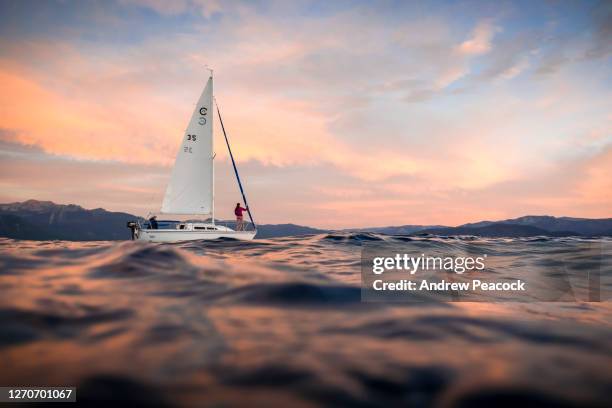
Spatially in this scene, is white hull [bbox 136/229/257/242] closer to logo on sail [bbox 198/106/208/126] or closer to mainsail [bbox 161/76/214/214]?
mainsail [bbox 161/76/214/214]

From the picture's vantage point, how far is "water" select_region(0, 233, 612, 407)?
1.93m

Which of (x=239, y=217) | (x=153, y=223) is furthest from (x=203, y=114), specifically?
(x=153, y=223)

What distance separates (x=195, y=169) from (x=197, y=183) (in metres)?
1.33

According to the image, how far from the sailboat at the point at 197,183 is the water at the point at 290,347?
2496 centimetres

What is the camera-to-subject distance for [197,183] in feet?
104

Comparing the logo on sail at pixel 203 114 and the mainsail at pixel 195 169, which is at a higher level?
the logo on sail at pixel 203 114

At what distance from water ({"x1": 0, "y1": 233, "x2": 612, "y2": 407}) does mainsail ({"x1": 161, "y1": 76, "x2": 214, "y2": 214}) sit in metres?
27.4

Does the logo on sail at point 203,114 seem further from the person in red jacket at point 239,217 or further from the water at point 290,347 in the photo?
the water at point 290,347

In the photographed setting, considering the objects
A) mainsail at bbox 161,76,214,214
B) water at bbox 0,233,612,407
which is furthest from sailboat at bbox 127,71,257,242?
water at bbox 0,233,612,407

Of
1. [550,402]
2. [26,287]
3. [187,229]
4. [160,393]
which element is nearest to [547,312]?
[550,402]

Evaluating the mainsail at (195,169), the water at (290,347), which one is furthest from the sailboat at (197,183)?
the water at (290,347)

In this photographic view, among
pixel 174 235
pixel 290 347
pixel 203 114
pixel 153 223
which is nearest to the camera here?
pixel 290 347

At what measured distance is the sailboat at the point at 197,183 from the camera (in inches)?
1129

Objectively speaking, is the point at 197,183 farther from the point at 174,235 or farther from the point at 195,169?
the point at 174,235
